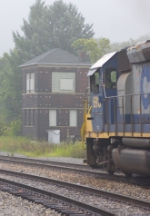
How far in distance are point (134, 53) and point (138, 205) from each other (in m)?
5.03

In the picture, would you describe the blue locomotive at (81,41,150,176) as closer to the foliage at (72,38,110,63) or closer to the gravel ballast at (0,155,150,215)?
the gravel ballast at (0,155,150,215)

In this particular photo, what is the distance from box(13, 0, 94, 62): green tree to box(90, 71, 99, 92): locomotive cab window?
55180mm

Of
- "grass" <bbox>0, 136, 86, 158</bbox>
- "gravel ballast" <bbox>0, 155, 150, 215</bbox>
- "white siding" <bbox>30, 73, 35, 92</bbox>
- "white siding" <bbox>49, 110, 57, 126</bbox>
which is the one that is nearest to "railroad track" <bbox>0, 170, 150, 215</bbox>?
"gravel ballast" <bbox>0, 155, 150, 215</bbox>

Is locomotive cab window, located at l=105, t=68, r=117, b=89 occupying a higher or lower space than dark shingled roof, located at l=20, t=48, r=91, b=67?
lower

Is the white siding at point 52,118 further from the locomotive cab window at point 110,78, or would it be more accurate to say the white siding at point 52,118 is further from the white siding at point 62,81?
the locomotive cab window at point 110,78

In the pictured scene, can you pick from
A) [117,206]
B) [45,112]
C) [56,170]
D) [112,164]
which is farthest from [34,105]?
[117,206]

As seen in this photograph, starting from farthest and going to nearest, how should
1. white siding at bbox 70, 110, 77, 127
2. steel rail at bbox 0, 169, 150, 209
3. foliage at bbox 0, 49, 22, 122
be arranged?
1. foliage at bbox 0, 49, 22, 122
2. white siding at bbox 70, 110, 77, 127
3. steel rail at bbox 0, 169, 150, 209

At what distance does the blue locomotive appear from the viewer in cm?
1284

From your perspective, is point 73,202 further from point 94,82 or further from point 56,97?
point 56,97

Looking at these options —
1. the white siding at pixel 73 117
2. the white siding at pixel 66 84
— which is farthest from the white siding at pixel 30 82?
the white siding at pixel 73 117

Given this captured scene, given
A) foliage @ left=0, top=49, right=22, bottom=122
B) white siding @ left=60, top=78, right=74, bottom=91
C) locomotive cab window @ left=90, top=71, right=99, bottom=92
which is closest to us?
locomotive cab window @ left=90, top=71, right=99, bottom=92

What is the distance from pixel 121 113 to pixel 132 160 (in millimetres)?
1633

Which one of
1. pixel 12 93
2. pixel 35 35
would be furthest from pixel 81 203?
pixel 35 35

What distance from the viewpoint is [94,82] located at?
1513cm
